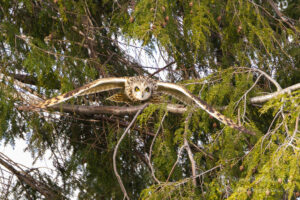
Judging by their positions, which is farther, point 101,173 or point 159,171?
point 101,173

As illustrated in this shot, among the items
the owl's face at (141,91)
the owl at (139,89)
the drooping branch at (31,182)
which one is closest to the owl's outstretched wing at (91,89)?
the owl at (139,89)

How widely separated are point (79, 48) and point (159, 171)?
138 cm

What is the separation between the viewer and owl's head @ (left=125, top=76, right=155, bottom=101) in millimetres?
4277

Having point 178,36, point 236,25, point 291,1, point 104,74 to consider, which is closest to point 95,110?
point 104,74

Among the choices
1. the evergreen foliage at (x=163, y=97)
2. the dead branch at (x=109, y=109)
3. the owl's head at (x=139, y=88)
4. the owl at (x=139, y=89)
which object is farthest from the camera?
the dead branch at (x=109, y=109)

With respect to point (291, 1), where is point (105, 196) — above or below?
below

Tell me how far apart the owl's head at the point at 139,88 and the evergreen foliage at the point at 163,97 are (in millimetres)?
147

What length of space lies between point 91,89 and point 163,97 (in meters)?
0.86

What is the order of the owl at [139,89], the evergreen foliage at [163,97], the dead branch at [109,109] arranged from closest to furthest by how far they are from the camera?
the evergreen foliage at [163,97] < the owl at [139,89] < the dead branch at [109,109]

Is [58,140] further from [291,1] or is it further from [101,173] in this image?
[291,1]

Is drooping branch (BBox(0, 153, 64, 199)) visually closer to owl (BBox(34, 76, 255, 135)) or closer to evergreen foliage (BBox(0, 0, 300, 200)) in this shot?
evergreen foliage (BBox(0, 0, 300, 200))

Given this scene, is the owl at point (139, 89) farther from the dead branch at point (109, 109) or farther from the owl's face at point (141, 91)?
the dead branch at point (109, 109)

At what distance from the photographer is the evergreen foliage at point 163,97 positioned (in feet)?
11.3

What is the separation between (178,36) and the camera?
4.48m
